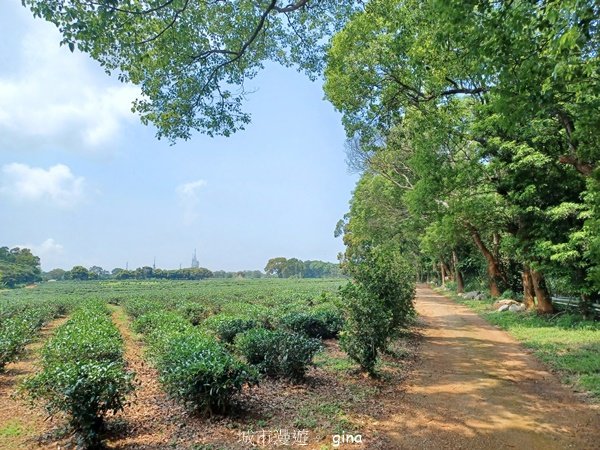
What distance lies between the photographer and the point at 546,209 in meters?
12.4

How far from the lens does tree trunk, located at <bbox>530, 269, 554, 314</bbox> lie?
47.6ft

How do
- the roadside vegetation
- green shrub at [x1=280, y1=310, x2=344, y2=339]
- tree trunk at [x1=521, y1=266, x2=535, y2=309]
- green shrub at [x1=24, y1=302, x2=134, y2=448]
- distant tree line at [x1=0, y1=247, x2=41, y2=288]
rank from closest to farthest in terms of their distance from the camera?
green shrub at [x1=24, y1=302, x2=134, y2=448] → the roadside vegetation → green shrub at [x1=280, y1=310, x2=344, y2=339] → tree trunk at [x1=521, y1=266, x2=535, y2=309] → distant tree line at [x1=0, y1=247, x2=41, y2=288]

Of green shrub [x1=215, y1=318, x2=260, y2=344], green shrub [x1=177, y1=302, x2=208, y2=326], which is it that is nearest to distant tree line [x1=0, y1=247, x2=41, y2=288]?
green shrub [x1=177, y1=302, x2=208, y2=326]

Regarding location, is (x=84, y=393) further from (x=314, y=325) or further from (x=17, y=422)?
(x=314, y=325)

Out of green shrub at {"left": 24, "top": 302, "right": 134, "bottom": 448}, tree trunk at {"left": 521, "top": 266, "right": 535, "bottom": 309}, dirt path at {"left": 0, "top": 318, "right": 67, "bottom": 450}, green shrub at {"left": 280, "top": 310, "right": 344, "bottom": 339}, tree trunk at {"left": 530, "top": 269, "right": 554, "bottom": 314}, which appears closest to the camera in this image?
green shrub at {"left": 24, "top": 302, "right": 134, "bottom": 448}

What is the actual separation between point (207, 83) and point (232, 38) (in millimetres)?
990

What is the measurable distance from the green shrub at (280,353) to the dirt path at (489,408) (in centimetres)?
191

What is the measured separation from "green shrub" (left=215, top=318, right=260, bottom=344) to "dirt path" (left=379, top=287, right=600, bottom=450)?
5.12 meters

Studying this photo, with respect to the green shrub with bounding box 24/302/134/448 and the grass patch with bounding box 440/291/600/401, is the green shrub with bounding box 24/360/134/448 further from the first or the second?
the grass patch with bounding box 440/291/600/401

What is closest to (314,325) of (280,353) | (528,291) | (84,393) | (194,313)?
(280,353)

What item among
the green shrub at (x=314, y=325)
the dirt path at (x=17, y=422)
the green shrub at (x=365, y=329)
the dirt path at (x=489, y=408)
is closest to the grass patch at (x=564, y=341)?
the dirt path at (x=489, y=408)

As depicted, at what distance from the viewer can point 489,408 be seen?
581cm

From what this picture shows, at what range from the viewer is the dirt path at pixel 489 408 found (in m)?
4.75

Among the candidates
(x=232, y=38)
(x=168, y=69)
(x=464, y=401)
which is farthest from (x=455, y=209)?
(x=168, y=69)
